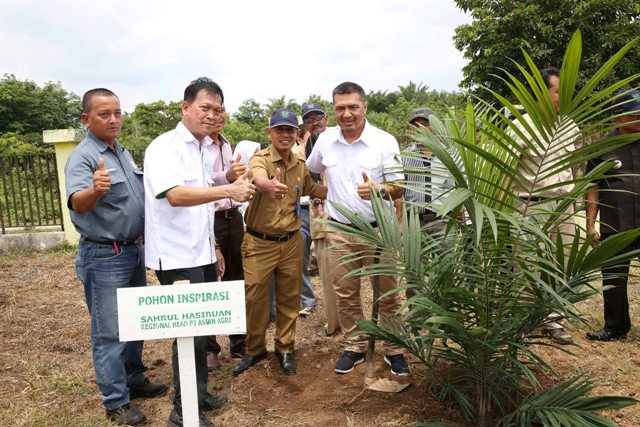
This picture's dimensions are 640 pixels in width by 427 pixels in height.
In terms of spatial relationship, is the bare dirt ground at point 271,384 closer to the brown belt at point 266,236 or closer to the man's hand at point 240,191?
the brown belt at point 266,236

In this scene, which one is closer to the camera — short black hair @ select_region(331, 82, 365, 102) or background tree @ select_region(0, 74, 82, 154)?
short black hair @ select_region(331, 82, 365, 102)

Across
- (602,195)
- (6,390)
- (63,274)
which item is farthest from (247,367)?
(63,274)

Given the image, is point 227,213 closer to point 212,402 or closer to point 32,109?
point 212,402

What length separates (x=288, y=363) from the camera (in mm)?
3572

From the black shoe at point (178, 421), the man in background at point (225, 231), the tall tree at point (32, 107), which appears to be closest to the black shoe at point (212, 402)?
the black shoe at point (178, 421)

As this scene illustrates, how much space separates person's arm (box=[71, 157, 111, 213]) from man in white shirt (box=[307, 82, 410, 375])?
4.81ft

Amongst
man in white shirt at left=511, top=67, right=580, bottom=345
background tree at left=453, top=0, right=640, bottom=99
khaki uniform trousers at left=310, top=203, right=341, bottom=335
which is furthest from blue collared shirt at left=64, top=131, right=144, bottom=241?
background tree at left=453, top=0, right=640, bottom=99

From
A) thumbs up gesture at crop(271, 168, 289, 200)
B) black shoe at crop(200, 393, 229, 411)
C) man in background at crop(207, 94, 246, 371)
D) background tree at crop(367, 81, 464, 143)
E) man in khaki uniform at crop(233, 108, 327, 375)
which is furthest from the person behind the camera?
background tree at crop(367, 81, 464, 143)

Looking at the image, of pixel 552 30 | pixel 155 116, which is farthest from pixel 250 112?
pixel 552 30

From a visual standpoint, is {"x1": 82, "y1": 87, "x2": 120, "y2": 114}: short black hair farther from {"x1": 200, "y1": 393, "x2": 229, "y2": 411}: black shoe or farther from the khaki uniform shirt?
{"x1": 200, "y1": 393, "x2": 229, "y2": 411}: black shoe

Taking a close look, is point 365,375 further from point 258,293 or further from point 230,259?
point 230,259

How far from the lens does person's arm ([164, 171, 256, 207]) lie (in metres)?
2.64

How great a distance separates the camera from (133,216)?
2875mm

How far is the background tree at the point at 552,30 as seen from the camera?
10328 mm
